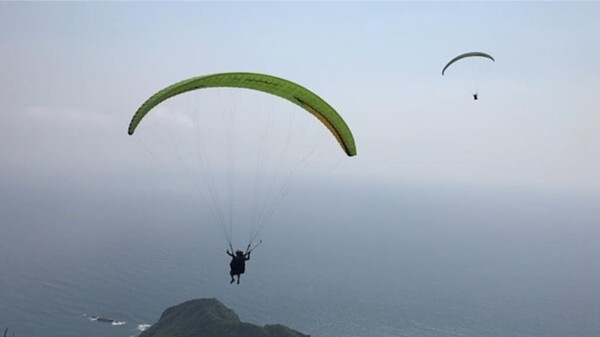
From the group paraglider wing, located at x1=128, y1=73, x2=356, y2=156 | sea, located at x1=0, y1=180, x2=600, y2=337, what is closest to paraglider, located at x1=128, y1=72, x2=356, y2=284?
paraglider wing, located at x1=128, y1=73, x2=356, y2=156

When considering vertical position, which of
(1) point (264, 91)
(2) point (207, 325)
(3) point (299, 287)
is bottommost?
(2) point (207, 325)

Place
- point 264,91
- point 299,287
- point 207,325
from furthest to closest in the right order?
point 299,287 → point 207,325 → point 264,91

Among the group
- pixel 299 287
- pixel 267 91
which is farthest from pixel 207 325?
pixel 299 287

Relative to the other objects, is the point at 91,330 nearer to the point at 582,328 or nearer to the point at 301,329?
the point at 301,329

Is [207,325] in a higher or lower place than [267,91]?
lower

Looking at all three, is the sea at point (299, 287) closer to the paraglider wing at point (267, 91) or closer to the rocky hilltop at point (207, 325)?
the rocky hilltop at point (207, 325)

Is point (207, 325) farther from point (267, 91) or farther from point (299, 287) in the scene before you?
point (299, 287)
